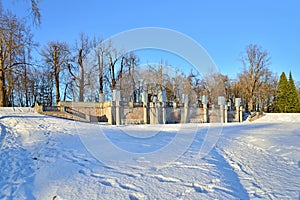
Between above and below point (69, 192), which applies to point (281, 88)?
above

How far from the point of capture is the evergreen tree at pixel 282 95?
4144 cm

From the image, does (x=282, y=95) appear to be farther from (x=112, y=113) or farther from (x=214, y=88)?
(x=112, y=113)

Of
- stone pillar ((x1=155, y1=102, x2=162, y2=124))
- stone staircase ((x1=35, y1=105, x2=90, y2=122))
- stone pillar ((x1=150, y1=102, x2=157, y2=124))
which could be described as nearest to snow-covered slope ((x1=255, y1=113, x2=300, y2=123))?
stone pillar ((x1=155, y1=102, x2=162, y2=124))

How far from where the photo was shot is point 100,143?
7.46 metres

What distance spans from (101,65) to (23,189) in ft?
98.6

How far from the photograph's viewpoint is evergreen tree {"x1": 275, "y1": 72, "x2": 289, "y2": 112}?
41.4 metres

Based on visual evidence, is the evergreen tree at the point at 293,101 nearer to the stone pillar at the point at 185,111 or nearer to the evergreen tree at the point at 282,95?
the evergreen tree at the point at 282,95

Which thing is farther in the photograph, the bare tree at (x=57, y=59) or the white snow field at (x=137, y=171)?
the bare tree at (x=57, y=59)

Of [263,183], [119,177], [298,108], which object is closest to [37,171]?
[119,177]

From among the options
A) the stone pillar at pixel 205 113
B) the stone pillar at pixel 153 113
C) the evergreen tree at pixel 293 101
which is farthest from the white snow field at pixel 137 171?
the evergreen tree at pixel 293 101

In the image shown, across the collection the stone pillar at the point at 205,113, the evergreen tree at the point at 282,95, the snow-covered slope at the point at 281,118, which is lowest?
the snow-covered slope at the point at 281,118

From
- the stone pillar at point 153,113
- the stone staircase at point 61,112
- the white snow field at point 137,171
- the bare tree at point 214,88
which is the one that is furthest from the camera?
the bare tree at point 214,88

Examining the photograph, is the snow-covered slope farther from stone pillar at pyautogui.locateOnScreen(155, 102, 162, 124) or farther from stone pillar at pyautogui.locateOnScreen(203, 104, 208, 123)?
stone pillar at pyautogui.locateOnScreen(155, 102, 162, 124)

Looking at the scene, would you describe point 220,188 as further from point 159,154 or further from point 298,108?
point 298,108
